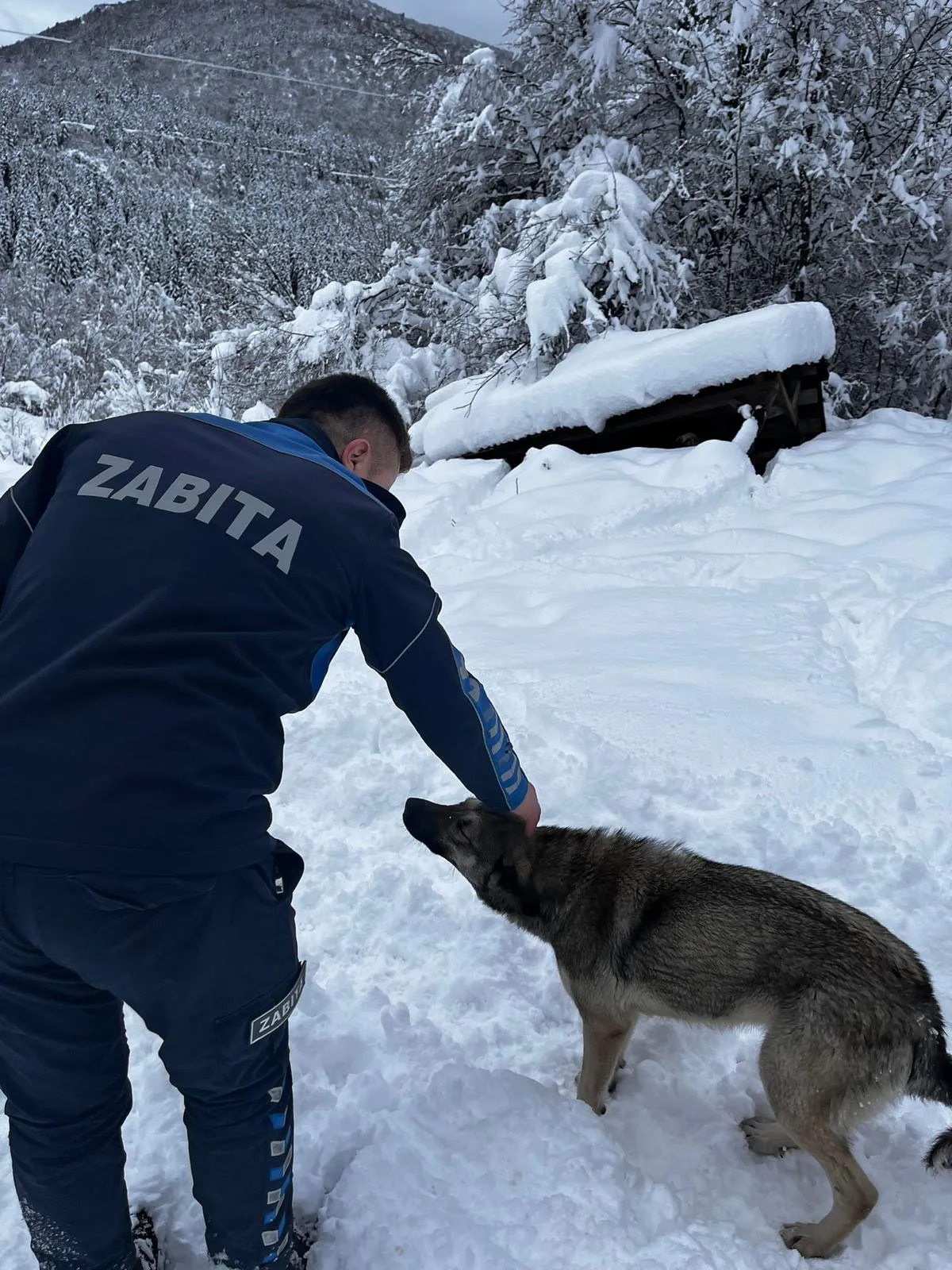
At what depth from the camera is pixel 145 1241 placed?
2.10 meters

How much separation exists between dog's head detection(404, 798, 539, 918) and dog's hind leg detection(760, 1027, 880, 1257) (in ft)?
2.96

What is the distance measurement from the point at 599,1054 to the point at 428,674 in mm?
1499

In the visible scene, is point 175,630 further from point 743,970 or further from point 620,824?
point 620,824

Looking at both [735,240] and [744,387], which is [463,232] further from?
[744,387]

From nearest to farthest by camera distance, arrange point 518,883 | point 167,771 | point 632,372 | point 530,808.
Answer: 1. point 167,771
2. point 530,808
3. point 518,883
4. point 632,372

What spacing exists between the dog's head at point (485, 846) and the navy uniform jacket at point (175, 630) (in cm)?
96

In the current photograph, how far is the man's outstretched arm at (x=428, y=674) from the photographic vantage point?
1.87m

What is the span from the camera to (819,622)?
5.07m

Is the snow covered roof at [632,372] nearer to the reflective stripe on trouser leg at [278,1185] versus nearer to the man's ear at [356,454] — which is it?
the man's ear at [356,454]

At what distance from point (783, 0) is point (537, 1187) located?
1035cm

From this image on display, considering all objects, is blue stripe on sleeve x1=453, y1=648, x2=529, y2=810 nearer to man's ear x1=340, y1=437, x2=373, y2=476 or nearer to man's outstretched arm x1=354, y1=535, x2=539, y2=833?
man's outstretched arm x1=354, y1=535, x2=539, y2=833

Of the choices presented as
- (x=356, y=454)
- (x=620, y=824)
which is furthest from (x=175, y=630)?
(x=620, y=824)

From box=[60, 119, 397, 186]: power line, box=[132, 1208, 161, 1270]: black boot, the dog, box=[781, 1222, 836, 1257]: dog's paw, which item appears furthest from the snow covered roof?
box=[60, 119, 397, 186]: power line

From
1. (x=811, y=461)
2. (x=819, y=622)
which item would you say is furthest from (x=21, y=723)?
(x=811, y=461)
